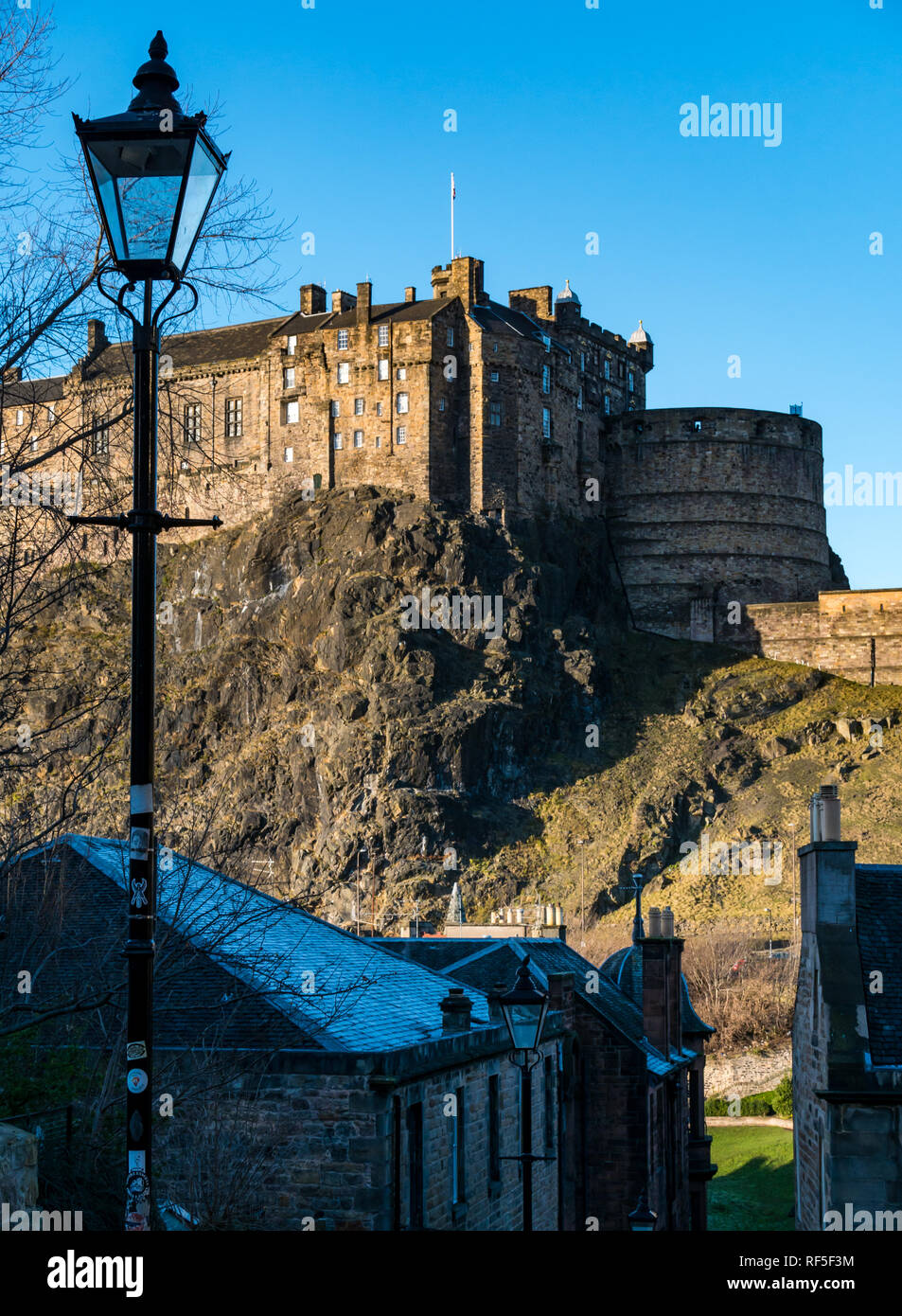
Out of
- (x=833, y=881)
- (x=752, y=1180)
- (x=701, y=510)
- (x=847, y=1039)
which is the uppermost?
(x=701, y=510)

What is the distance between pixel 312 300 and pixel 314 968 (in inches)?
3012

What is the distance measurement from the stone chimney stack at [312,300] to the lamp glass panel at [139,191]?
84479 mm

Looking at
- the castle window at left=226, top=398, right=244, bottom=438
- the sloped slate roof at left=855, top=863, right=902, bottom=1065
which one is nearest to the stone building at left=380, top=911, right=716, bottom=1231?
the sloped slate roof at left=855, top=863, right=902, bottom=1065

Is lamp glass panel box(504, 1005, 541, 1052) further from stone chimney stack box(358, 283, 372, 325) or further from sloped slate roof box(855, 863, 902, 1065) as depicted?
stone chimney stack box(358, 283, 372, 325)

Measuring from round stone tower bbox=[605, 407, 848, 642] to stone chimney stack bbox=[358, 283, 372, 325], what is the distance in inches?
656

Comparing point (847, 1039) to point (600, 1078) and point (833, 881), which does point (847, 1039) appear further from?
point (600, 1078)

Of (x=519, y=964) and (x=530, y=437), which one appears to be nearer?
(x=519, y=964)

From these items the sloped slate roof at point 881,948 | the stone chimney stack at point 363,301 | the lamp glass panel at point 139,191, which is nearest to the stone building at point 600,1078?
the sloped slate roof at point 881,948

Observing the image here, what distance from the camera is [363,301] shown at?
3359 inches

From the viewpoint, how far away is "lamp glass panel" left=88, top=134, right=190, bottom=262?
23.6 feet

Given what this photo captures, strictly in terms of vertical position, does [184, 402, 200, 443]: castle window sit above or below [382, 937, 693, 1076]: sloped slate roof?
above

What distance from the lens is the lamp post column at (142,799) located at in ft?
21.6

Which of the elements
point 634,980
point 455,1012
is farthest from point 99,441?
point 634,980
